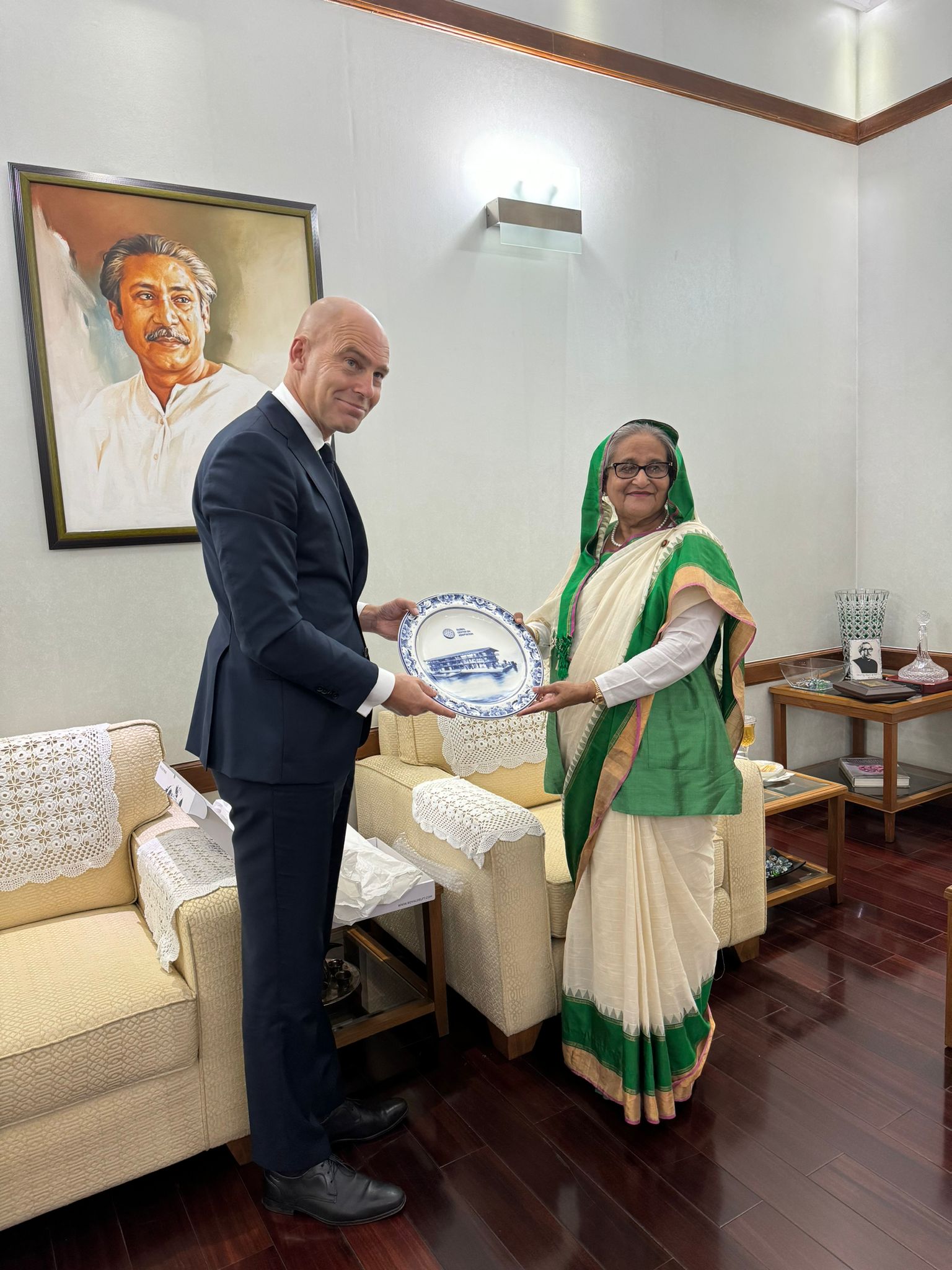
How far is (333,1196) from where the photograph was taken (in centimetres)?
177

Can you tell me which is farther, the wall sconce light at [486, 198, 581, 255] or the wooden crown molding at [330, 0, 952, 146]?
the wall sconce light at [486, 198, 581, 255]

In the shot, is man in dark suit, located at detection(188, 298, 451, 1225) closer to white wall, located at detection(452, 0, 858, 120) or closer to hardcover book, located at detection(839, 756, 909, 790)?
white wall, located at detection(452, 0, 858, 120)

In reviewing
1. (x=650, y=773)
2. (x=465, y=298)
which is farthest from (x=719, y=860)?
(x=465, y=298)

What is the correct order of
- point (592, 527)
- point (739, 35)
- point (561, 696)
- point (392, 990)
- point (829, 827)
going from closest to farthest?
point (561, 696) → point (592, 527) → point (392, 990) → point (829, 827) → point (739, 35)

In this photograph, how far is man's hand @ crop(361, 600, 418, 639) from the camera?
2182 mm

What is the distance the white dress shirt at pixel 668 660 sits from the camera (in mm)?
1919

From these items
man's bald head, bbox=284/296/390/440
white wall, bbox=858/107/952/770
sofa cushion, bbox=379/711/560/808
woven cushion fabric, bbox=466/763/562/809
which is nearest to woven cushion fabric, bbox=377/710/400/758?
sofa cushion, bbox=379/711/560/808

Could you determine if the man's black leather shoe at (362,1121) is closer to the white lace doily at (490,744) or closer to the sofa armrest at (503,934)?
the sofa armrest at (503,934)

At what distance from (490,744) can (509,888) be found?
2.26 ft

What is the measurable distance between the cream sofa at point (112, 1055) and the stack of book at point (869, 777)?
294 centimetres

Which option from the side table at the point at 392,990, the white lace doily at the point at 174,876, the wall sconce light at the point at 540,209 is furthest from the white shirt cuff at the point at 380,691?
the wall sconce light at the point at 540,209

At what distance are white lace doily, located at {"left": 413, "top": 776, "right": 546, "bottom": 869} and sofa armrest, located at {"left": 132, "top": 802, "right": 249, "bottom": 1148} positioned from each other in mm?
584

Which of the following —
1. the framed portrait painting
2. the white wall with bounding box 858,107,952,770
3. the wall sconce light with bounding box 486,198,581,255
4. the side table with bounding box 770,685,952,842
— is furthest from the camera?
the white wall with bounding box 858,107,952,770

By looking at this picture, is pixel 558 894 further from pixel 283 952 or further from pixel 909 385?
pixel 909 385
